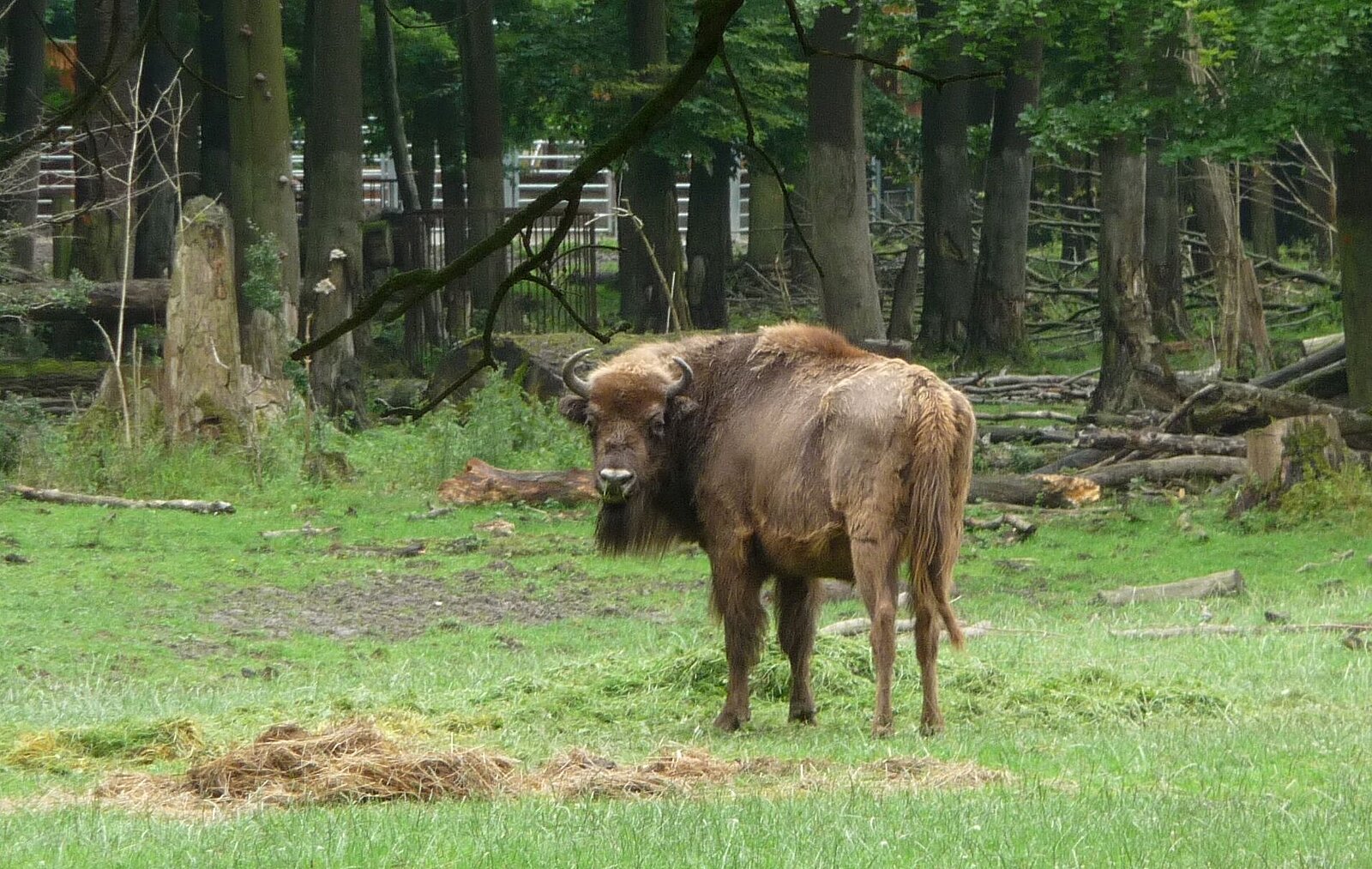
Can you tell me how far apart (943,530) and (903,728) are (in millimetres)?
1124

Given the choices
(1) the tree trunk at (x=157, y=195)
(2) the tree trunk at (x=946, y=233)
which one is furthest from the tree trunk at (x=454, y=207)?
(2) the tree trunk at (x=946, y=233)

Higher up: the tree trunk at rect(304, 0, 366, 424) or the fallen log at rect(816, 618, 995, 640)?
the tree trunk at rect(304, 0, 366, 424)

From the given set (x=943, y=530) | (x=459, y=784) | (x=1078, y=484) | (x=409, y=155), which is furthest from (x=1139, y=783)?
(x=409, y=155)

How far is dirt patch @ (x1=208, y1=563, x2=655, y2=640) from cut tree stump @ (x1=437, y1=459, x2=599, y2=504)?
321 centimetres

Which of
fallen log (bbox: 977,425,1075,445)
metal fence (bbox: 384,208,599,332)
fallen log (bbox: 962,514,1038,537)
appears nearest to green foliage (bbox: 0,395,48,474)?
fallen log (bbox: 962,514,1038,537)

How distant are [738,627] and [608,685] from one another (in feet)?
3.24

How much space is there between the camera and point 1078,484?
19250 mm

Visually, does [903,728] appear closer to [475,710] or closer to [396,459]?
[475,710]

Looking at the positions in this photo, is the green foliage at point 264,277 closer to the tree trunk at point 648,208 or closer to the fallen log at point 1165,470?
the fallen log at point 1165,470

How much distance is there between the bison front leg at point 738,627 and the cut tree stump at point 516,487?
360 inches

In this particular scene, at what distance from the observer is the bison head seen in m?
10.1

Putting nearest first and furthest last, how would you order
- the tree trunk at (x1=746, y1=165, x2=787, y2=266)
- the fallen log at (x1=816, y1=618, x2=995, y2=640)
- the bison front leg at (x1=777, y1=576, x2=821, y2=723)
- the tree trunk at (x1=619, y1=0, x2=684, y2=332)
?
1. the bison front leg at (x1=777, y1=576, x2=821, y2=723)
2. the fallen log at (x1=816, y1=618, x2=995, y2=640)
3. the tree trunk at (x1=619, y1=0, x2=684, y2=332)
4. the tree trunk at (x1=746, y1=165, x2=787, y2=266)

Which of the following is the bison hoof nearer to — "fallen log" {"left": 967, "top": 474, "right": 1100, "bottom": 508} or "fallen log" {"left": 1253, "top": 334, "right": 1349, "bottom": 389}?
"fallen log" {"left": 967, "top": 474, "right": 1100, "bottom": 508}

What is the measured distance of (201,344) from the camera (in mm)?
19562
